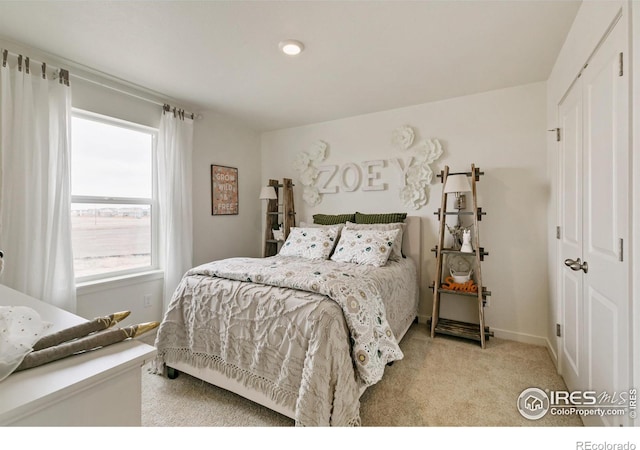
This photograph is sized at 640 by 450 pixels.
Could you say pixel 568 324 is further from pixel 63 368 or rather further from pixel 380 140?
pixel 63 368

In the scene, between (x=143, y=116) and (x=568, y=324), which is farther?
(x=143, y=116)

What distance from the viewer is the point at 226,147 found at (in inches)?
144

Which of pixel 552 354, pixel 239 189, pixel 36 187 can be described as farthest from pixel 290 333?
pixel 239 189

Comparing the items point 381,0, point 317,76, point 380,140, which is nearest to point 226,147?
point 317,76

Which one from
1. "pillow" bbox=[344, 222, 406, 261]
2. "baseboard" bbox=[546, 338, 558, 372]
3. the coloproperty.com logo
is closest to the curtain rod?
"pillow" bbox=[344, 222, 406, 261]

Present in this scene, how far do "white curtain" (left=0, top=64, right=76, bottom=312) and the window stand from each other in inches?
8.5

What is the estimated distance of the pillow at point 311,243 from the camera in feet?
9.47

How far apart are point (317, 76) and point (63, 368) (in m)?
2.50

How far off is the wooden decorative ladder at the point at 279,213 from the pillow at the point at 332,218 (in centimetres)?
36

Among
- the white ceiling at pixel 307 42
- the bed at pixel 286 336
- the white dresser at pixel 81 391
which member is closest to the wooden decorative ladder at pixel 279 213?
the white ceiling at pixel 307 42

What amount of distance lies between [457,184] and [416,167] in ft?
1.96

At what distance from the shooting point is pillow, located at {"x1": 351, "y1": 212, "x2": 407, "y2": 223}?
3.09 m
